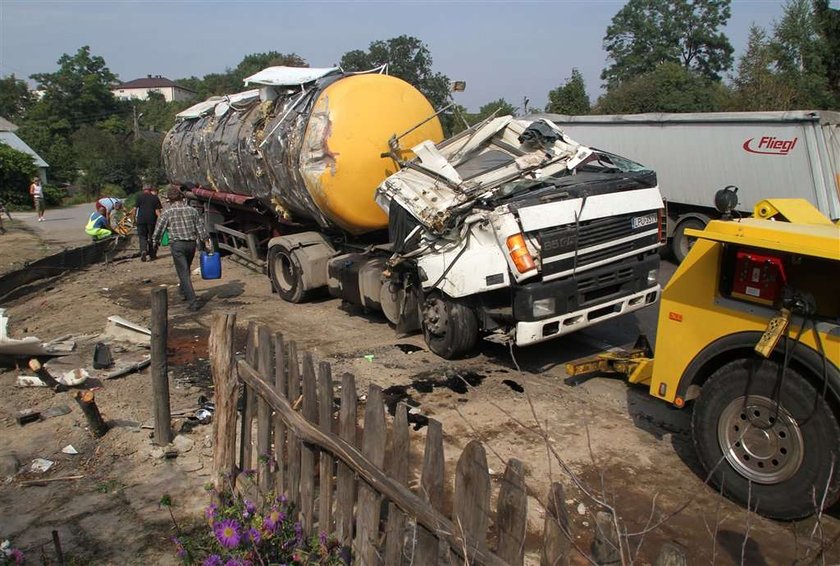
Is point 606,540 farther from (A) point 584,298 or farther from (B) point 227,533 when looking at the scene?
(A) point 584,298

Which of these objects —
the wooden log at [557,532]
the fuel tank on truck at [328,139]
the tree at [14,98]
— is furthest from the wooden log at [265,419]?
the tree at [14,98]

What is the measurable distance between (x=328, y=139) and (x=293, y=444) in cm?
526

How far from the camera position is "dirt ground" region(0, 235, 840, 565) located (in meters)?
3.59

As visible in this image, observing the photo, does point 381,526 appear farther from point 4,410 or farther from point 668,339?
point 4,410

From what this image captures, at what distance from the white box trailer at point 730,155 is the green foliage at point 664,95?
17787mm

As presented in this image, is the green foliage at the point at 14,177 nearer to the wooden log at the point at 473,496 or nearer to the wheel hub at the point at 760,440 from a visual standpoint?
the wheel hub at the point at 760,440

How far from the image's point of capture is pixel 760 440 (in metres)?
3.65

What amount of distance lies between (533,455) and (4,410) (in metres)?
4.58

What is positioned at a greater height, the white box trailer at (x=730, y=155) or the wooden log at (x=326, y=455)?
the white box trailer at (x=730, y=155)

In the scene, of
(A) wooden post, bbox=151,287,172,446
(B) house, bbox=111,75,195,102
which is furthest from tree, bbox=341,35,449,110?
(B) house, bbox=111,75,195,102

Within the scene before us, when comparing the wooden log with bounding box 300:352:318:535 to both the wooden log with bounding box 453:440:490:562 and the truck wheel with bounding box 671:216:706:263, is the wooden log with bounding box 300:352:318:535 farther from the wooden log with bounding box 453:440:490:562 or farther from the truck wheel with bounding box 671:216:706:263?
the truck wheel with bounding box 671:216:706:263

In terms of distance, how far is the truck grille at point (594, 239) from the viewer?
5.84 meters

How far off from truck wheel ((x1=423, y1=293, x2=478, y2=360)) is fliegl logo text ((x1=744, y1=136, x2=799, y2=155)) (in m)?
7.73

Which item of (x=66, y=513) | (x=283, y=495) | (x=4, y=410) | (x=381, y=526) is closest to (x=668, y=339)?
(x=381, y=526)
